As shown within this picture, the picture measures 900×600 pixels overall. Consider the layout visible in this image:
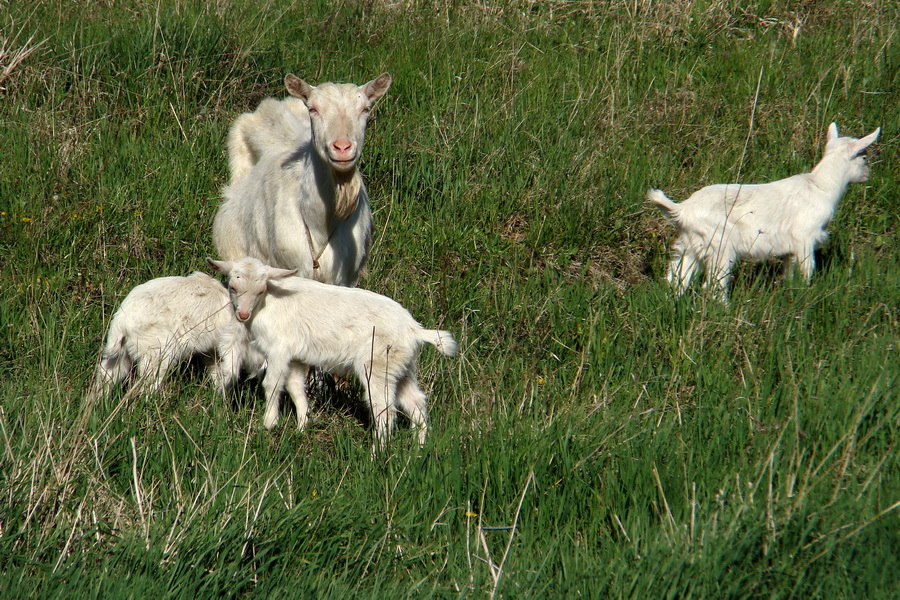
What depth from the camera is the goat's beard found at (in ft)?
17.4

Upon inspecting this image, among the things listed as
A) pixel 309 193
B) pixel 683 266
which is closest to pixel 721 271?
pixel 683 266

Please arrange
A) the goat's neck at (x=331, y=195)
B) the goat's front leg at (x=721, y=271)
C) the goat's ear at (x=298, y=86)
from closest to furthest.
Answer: the goat's ear at (x=298, y=86) → the goat's neck at (x=331, y=195) → the goat's front leg at (x=721, y=271)

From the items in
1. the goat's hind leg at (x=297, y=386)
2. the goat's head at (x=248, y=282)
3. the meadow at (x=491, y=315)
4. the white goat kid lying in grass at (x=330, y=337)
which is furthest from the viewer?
the goat's hind leg at (x=297, y=386)

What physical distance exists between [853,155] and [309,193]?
3.62 meters

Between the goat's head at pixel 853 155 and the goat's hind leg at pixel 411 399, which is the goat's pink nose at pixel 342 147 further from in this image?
the goat's head at pixel 853 155

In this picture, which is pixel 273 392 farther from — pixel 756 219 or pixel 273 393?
pixel 756 219

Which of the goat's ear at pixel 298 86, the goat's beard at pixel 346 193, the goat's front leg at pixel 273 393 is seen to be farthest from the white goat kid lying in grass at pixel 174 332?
the goat's ear at pixel 298 86

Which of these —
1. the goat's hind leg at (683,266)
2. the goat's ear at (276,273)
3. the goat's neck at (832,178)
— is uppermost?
the goat's neck at (832,178)

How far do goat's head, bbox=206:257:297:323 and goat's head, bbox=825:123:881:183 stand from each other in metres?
3.81

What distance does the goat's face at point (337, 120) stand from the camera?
4.92 m

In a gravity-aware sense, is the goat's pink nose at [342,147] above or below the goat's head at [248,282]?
above

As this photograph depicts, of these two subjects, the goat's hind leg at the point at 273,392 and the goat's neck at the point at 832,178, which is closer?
the goat's hind leg at the point at 273,392

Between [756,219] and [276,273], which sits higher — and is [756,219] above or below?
above

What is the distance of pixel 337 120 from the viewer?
198 inches
